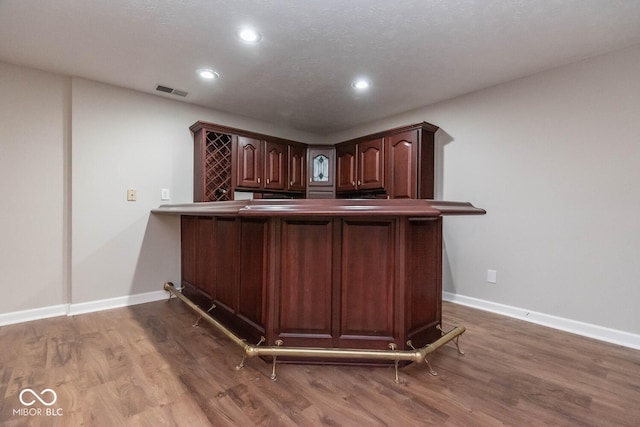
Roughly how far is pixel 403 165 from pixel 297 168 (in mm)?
1507

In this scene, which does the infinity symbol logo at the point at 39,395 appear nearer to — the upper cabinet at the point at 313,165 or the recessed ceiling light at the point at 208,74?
the upper cabinet at the point at 313,165

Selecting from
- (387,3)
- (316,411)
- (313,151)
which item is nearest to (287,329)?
(316,411)

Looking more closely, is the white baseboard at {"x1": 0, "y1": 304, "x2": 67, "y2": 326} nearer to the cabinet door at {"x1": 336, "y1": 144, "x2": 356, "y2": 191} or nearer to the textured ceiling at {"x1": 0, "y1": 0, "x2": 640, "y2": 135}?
the textured ceiling at {"x1": 0, "y1": 0, "x2": 640, "y2": 135}

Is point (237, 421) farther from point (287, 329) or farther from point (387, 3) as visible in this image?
point (387, 3)

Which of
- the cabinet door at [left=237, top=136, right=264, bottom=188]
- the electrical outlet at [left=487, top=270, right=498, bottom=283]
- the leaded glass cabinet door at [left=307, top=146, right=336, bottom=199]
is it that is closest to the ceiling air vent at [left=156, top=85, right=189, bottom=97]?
the cabinet door at [left=237, top=136, right=264, bottom=188]

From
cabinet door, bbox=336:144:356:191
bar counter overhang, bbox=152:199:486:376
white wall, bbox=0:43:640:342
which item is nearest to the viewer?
bar counter overhang, bbox=152:199:486:376

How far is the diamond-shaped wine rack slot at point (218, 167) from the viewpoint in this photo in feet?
10.8

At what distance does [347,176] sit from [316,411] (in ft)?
9.84

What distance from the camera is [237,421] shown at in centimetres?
128

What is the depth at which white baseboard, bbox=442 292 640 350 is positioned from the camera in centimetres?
210

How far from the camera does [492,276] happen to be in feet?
9.23

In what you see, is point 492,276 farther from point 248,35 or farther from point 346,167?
point 248,35

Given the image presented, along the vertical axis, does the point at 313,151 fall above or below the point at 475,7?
below

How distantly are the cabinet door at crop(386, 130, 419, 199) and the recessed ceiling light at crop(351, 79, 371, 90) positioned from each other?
71cm
